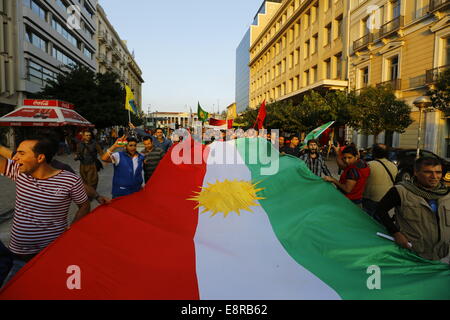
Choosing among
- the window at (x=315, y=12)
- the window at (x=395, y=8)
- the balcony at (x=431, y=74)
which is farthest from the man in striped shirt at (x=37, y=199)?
the window at (x=315, y=12)

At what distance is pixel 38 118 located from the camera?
16438mm

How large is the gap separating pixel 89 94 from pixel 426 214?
25559mm

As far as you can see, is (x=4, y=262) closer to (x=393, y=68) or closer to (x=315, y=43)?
(x=393, y=68)

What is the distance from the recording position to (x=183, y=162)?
4.88 m

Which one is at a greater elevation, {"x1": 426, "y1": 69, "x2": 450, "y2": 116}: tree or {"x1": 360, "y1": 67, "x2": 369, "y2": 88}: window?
{"x1": 360, "y1": 67, "x2": 369, "y2": 88}: window

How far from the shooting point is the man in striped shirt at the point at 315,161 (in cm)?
574

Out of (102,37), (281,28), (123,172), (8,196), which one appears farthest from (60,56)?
(123,172)

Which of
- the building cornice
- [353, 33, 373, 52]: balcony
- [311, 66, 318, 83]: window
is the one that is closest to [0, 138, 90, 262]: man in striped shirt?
[353, 33, 373, 52]: balcony

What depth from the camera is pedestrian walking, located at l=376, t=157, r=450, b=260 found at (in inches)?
98.4

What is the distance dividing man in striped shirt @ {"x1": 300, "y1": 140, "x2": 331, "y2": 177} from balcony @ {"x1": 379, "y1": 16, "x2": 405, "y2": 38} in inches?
684

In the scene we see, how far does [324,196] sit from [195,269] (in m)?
1.76

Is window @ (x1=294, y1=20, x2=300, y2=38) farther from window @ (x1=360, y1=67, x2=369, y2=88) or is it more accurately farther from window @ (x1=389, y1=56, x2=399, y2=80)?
window @ (x1=389, y1=56, x2=399, y2=80)
